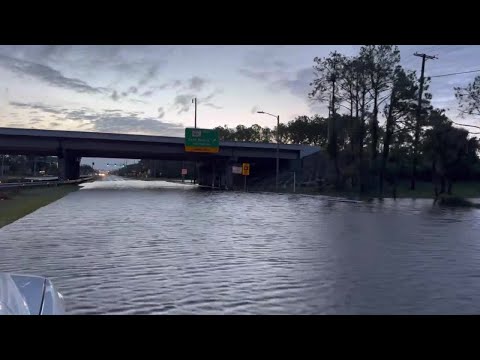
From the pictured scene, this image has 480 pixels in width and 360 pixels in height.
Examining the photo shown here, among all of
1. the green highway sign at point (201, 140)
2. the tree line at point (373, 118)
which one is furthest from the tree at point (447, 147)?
the green highway sign at point (201, 140)

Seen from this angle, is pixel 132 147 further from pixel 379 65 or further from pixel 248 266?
pixel 248 266

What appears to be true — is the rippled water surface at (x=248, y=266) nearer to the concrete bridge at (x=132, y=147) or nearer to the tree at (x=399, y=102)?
the tree at (x=399, y=102)

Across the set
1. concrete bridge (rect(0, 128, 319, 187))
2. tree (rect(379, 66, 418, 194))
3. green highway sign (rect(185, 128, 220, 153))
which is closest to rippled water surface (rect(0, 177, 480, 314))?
tree (rect(379, 66, 418, 194))

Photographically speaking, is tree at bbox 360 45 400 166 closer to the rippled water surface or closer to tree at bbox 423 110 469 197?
tree at bbox 423 110 469 197

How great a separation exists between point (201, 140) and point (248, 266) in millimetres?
60330

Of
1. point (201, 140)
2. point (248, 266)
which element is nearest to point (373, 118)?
point (201, 140)

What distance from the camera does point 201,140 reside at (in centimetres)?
7106

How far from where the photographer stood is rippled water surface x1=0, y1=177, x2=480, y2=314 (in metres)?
7.95
